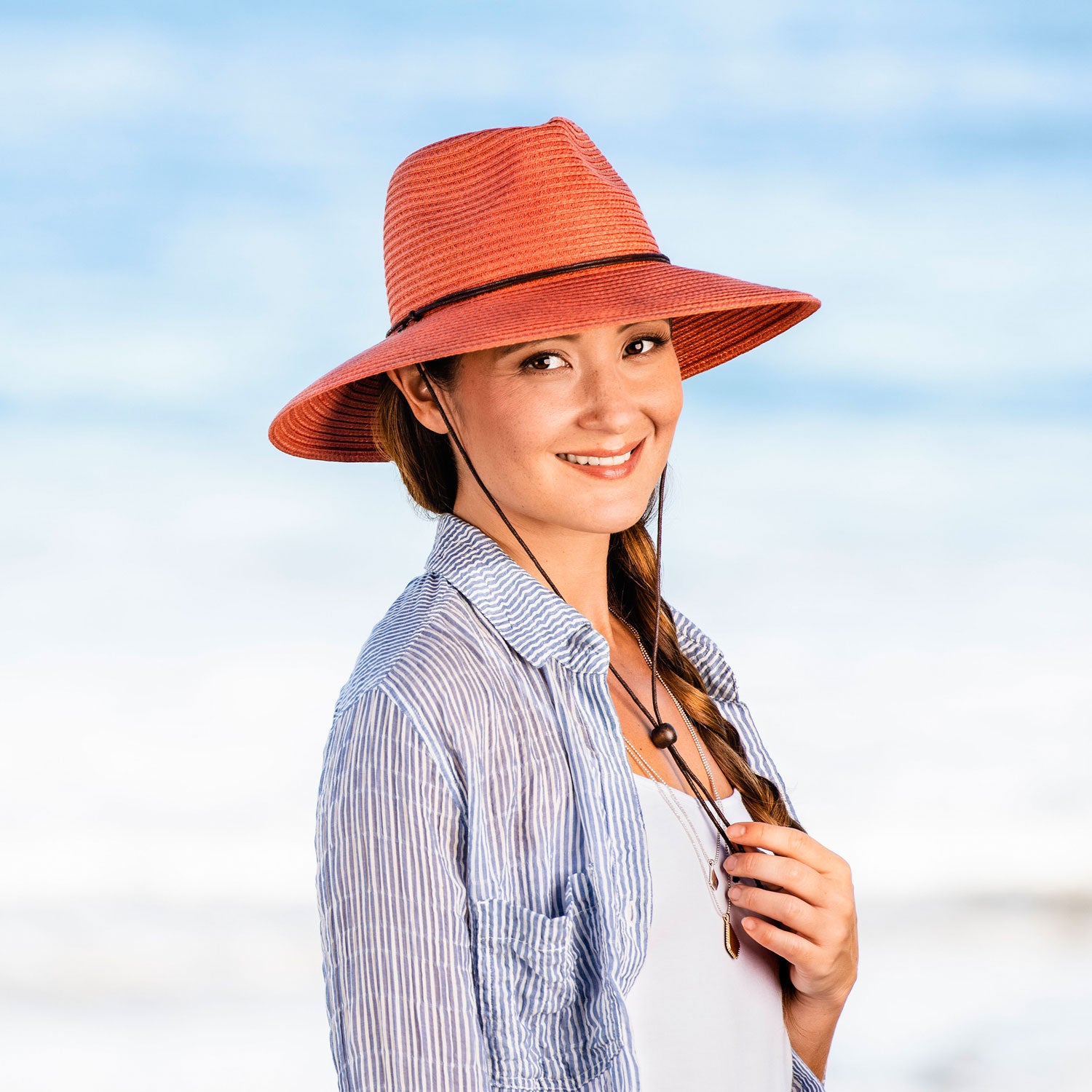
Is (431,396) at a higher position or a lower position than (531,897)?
higher

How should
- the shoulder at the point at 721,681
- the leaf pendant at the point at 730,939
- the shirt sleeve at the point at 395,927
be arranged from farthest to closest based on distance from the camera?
the shoulder at the point at 721,681, the leaf pendant at the point at 730,939, the shirt sleeve at the point at 395,927

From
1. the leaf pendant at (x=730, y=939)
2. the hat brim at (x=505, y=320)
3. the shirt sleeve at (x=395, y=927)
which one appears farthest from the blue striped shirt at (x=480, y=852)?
the hat brim at (x=505, y=320)

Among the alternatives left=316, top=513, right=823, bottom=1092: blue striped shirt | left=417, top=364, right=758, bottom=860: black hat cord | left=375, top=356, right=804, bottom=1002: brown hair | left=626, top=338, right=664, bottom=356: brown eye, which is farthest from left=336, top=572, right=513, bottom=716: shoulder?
left=626, top=338, right=664, bottom=356: brown eye

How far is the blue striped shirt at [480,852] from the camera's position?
1198 mm

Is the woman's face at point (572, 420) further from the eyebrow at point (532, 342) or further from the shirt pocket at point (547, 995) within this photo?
the shirt pocket at point (547, 995)

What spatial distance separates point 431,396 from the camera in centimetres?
154

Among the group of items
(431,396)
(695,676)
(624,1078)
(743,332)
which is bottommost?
(624,1078)

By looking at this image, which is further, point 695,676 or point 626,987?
point 695,676

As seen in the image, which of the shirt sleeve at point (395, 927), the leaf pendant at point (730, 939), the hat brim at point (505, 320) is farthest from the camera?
the leaf pendant at point (730, 939)

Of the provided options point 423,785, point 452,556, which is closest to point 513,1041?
point 423,785

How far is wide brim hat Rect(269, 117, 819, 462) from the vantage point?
139 cm

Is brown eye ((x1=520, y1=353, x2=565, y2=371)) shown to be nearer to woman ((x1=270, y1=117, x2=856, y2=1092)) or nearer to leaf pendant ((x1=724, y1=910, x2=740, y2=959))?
woman ((x1=270, y1=117, x2=856, y2=1092))

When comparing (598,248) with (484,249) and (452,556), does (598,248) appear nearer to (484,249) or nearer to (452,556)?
(484,249)

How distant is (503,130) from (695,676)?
0.70 m
